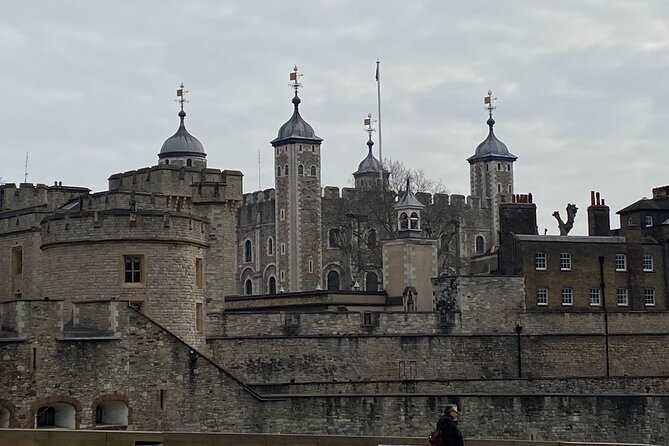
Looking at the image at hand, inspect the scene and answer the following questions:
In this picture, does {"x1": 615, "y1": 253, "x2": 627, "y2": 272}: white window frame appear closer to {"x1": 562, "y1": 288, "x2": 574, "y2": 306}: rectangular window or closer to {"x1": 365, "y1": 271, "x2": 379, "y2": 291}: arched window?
{"x1": 562, "y1": 288, "x2": 574, "y2": 306}: rectangular window

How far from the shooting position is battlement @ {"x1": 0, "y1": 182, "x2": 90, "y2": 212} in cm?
5200

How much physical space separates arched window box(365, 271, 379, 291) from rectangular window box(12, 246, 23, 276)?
1365 inches

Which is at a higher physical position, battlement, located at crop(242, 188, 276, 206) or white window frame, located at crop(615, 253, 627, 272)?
battlement, located at crop(242, 188, 276, 206)

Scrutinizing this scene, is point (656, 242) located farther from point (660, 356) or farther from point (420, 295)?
point (420, 295)

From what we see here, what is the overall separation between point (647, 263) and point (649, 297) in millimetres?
1325

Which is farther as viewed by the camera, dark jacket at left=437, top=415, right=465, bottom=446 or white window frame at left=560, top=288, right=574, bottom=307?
white window frame at left=560, top=288, right=574, bottom=307

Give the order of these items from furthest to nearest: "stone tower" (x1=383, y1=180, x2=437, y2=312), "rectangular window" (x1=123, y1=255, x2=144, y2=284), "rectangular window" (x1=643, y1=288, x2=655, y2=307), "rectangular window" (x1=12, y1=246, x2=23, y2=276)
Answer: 1. "stone tower" (x1=383, y1=180, x2=437, y2=312)
2. "rectangular window" (x1=643, y1=288, x2=655, y2=307)
3. "rectangular window" (x1=12, y1=246, x2=23, y2=276)
4. "rectangular window" (x1=123, y1=255, x2=144, y2=284)

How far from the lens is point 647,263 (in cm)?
5400

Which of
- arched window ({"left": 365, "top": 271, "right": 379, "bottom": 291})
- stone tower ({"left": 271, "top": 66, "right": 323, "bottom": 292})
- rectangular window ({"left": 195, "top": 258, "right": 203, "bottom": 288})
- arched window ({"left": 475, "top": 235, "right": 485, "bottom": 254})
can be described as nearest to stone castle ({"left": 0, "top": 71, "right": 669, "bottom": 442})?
rectangular window ({"left": 195, "top": 258, "right": 203, "bottom": 288})

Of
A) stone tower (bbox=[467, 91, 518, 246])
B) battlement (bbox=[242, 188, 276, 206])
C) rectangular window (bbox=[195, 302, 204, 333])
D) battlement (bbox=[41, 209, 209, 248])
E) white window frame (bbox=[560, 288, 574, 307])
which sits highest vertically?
stone tower (bbox=[467, 91, 518, 246])

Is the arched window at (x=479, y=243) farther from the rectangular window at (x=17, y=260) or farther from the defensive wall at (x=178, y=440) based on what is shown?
the defensive wall at (x=178, y=440)

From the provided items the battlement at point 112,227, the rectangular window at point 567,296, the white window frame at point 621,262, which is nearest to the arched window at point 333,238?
the white window frame at point 621,262

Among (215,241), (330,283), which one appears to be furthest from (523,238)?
(330,283)

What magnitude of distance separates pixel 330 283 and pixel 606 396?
44653 millimetres
